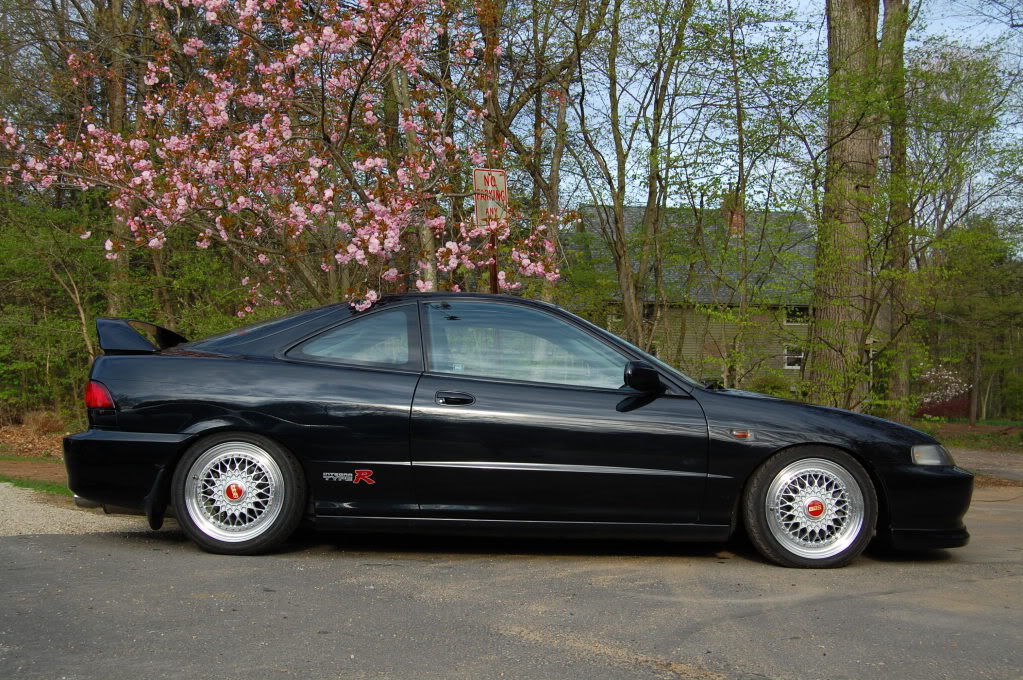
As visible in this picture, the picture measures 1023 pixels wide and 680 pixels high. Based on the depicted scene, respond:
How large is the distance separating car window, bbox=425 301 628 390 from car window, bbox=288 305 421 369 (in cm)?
13

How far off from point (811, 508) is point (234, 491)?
302 cm

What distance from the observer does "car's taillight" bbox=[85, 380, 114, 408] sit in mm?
4859

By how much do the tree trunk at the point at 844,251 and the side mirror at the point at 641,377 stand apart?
5.53m

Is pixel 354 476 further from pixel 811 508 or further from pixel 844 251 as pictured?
pixel 844 251

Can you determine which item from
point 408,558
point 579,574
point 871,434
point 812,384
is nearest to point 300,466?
point 408,558

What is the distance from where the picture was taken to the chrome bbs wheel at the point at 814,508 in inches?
191

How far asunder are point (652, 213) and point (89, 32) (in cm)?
1167

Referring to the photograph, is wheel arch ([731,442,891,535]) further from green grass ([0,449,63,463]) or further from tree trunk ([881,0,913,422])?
green grass ([0,449,63,463])

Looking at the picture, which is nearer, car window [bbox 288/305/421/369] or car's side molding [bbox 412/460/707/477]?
car's side molding [bbox 412/460/707/477]

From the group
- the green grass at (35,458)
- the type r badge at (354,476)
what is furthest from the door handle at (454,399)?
the green grass at (35,458)

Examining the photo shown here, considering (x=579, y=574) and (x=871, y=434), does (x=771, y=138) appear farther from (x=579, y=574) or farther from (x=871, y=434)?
(x=579, y=574)

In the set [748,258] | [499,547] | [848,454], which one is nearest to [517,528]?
[499,547]

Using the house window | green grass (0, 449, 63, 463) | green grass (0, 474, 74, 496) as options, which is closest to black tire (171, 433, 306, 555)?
green grass (0, 474, 74, 496)

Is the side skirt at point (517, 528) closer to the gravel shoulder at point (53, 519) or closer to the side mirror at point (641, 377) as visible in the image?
the side mirror at point (641, 377)
